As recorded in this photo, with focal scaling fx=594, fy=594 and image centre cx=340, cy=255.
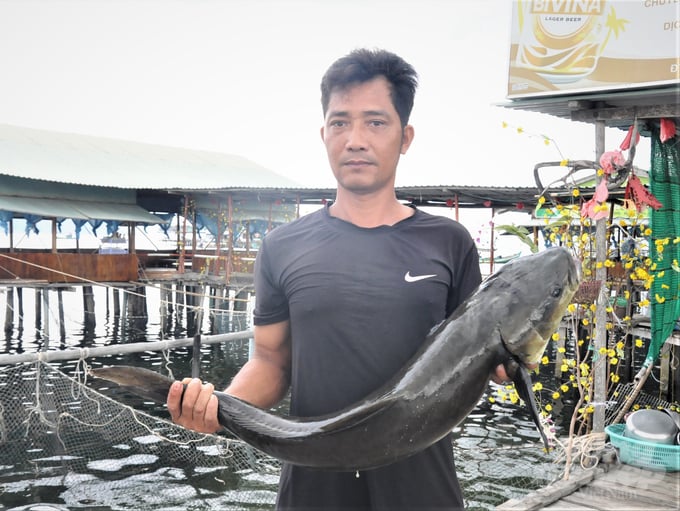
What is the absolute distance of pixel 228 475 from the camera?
9.29 m

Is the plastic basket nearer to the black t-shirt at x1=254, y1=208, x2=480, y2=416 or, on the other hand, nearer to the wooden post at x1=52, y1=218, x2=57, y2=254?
the black t-shirt at x1=254, y1=208, x2=480, y2=416

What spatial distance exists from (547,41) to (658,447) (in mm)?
4233

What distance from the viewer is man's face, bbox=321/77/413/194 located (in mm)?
1929

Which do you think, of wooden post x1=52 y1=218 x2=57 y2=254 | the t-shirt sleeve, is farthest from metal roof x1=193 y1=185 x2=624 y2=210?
the t-shirt sleeve

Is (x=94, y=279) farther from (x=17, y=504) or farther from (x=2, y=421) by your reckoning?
(x=17, y=504)

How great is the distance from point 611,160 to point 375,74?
14.2 feet

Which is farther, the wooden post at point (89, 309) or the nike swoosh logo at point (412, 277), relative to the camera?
the wooden post at point (89, 309)

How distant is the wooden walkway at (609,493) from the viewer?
15.5 feet

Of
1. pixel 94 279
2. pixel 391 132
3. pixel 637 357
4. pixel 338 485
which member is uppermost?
pixel 391 132

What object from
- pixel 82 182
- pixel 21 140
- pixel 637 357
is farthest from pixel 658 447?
pixel 21 140

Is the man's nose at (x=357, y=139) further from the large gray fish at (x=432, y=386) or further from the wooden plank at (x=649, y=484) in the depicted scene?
the wooden plank at (x=649, y=484)

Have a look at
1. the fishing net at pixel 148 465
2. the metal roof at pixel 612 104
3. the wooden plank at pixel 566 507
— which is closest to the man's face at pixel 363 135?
the wooden plank at pixel 566 507

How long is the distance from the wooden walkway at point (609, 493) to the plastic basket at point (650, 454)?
6 cm

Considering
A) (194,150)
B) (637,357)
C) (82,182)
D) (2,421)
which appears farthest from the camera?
(194,150)
